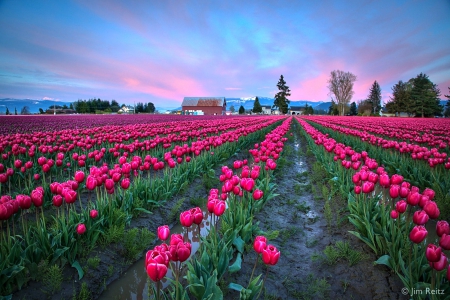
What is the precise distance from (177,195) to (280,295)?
10.7 ft

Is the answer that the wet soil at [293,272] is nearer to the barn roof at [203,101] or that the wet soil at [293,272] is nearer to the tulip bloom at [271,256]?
the tulip bloom at [271,256]

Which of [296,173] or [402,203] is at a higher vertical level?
[402,203]

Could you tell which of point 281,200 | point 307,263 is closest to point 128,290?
point 307,263

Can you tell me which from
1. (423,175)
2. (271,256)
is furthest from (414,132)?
(271,256)

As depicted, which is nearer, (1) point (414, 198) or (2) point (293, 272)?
(1) point (414, 198)

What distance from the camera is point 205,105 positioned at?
86.5 m

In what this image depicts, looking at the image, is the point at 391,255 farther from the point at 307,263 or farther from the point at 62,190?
the point at 62,190

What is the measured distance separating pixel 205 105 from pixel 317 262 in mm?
85553

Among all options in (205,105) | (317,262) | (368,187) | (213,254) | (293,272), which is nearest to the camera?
(213,254)

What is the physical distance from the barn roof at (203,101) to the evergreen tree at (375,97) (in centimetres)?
6265

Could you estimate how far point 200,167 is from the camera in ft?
21.7

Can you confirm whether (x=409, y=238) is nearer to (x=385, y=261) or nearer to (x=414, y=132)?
(x=385, y=261)

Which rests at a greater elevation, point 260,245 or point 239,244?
point 260,245

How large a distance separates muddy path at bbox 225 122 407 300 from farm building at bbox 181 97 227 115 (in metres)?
80.1
